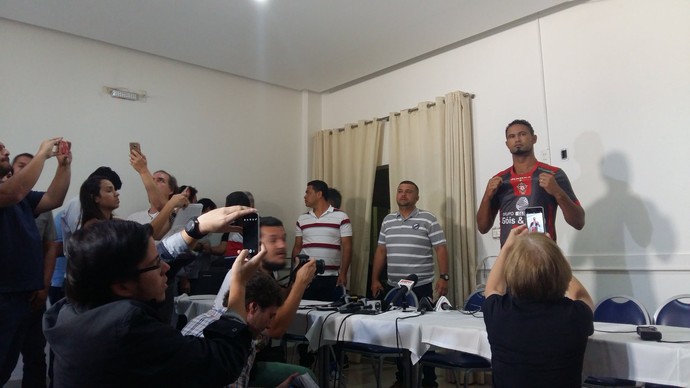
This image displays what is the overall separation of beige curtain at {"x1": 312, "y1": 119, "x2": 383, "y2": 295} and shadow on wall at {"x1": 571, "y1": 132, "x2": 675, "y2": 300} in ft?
6.98

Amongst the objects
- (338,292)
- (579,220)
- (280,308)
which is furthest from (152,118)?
(579,220)

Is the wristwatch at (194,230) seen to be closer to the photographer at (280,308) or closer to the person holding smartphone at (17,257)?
the photographer at (280,308)

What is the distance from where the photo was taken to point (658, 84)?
137 inches

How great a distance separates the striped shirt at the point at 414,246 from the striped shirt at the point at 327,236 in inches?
24.5

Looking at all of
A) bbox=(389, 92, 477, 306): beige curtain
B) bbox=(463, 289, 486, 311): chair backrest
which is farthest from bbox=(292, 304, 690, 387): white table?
bbox=(389, 92, 477, 306): beige curtain

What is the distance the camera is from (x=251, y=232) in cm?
160

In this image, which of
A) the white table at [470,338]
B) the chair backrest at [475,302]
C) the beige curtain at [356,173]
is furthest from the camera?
the beige curtain at [356,173]

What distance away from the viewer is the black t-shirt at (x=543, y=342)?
5.26ft

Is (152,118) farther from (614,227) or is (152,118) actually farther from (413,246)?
(614,227)

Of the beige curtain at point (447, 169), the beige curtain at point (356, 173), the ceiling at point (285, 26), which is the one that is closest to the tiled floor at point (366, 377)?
the beige curtain at point (447, 169)

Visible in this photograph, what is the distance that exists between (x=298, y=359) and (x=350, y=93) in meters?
3.10

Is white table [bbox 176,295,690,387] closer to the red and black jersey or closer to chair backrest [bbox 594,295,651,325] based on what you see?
chair backrest [bbox 594,295,651,325]

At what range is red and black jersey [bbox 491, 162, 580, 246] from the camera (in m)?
3.06

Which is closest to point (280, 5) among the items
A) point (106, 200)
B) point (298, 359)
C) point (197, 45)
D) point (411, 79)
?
point (197, 45)
